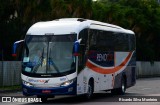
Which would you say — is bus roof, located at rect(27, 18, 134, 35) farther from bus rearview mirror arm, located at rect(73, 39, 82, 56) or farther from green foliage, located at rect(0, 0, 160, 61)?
green foliage, located at rect(0, 0, 160, 61)

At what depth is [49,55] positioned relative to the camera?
19.6m

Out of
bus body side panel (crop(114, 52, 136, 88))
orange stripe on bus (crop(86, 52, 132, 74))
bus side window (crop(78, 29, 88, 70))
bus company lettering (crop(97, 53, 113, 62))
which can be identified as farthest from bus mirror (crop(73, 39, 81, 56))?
bus body side panel (crop(114, 52, 136, 88))

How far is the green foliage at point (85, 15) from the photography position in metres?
36.1

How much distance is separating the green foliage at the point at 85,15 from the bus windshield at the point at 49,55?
1468 cm

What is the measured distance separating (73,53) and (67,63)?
47 cm

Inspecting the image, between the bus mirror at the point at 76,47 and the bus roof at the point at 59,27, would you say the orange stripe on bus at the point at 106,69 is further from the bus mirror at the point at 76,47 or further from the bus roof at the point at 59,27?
the bus mirror at the point at 76,47

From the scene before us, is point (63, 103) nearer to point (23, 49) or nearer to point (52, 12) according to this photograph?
point (23, 49)

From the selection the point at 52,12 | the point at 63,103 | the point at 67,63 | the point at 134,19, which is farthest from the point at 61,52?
the point at 134,19

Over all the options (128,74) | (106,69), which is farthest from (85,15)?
(106,69)

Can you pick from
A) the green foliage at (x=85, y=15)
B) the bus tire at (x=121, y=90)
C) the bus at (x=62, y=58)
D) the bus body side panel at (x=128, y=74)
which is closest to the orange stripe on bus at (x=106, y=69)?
the bus at (x=62, y=58)

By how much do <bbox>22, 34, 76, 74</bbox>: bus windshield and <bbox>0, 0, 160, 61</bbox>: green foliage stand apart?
14676mm

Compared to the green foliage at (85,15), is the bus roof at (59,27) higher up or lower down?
higher up

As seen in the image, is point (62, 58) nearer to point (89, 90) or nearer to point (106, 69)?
point (89, 90)

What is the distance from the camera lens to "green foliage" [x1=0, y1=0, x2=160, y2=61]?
36.1m
